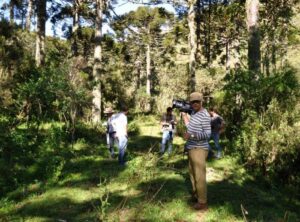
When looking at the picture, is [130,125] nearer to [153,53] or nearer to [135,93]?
[135,93]

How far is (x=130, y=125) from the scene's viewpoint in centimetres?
1920

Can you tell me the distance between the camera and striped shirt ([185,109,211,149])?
7.33 metres

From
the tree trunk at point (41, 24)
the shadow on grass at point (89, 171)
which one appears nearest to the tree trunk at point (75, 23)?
the tree trunk at point (41, 24)

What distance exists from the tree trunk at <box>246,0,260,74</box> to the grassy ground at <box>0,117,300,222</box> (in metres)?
3.13

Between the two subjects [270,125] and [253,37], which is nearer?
[270,125]

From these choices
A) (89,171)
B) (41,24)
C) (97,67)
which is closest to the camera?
(89,171)

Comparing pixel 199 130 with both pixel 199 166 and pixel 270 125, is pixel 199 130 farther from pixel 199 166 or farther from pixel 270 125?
pixel 270 125

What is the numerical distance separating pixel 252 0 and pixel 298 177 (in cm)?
606

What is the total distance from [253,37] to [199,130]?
7026 millimetres

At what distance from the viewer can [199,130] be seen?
7328mm

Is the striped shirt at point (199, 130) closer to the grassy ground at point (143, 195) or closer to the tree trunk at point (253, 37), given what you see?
the grassy ground at point (143, 195)

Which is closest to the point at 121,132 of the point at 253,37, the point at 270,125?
the point at 270,125

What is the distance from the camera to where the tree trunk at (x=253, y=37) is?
13.4 meters

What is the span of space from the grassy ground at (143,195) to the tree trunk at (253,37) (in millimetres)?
3133
